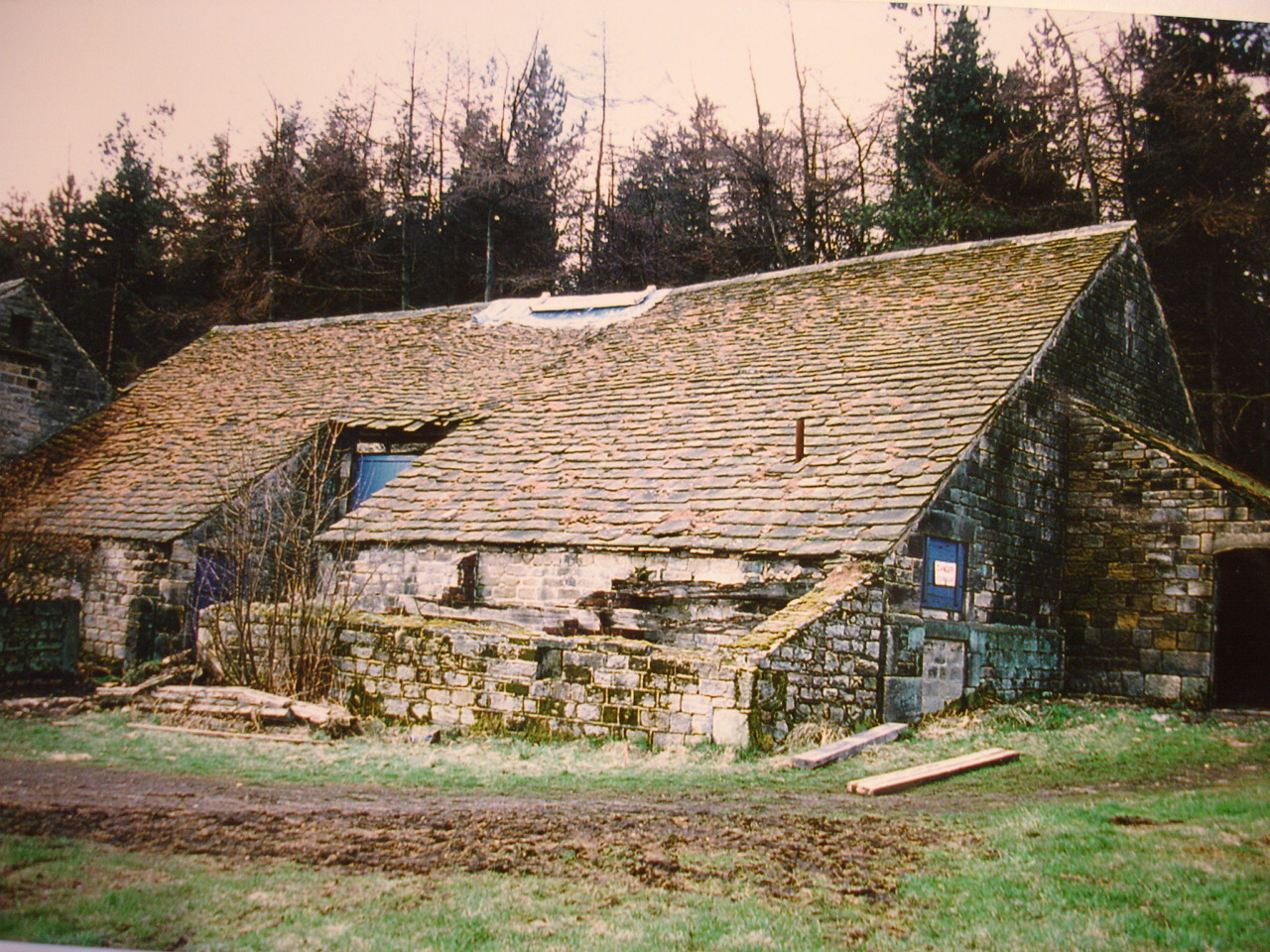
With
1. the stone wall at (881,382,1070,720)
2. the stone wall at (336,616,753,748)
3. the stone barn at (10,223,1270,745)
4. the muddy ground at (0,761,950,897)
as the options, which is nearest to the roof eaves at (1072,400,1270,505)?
the stone barn at (10,223,1270,745)

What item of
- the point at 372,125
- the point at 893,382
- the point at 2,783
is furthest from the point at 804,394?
the point at 2,783

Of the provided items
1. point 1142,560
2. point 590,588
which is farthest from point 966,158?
point 590,588

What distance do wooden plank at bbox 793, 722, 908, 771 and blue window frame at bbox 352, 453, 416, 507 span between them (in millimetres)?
7253

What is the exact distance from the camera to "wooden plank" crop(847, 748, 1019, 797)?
16.8ft

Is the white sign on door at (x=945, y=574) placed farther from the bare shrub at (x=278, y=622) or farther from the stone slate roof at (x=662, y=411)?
the bare shrub at (x=278, y=622)

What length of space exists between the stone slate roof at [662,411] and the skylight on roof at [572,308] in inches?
10.6

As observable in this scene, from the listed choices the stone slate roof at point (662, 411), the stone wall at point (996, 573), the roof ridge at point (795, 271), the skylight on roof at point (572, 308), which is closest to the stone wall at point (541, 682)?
the stone slate roof at point (662, 411)

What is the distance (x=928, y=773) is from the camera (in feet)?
17.5

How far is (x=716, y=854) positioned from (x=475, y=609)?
204 inches

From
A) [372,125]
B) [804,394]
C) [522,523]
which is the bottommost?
[522,523]

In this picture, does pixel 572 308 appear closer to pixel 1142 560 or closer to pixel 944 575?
pixel 944 575

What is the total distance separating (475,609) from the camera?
8891 mm

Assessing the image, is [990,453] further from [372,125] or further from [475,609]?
[372,125]

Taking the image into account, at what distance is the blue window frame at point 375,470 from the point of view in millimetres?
11852
